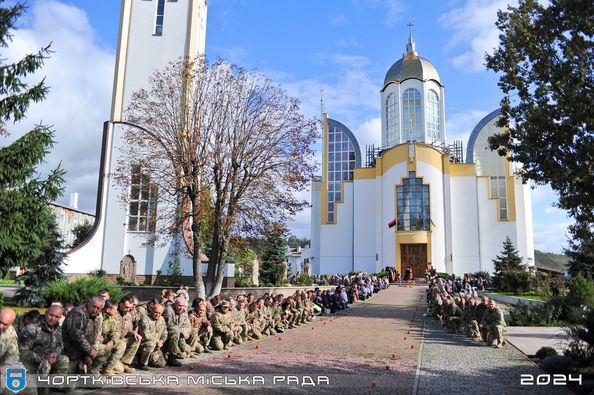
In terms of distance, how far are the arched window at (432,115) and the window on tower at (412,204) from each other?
708cm

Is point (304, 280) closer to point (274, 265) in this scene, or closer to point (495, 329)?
point (274, 265)

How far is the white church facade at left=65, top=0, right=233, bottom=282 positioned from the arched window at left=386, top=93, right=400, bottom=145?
26224 mm

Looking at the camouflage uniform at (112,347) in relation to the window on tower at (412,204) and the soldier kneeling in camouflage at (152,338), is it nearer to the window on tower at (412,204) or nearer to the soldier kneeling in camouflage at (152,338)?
the soldier kneeling in camouflage at (152,338)

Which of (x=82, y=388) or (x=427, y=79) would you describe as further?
(x=427, y=79)

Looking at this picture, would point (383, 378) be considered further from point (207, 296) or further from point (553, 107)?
point (207, 296)

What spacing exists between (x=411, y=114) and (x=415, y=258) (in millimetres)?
16547

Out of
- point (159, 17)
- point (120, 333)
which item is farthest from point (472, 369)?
point (159, 17)

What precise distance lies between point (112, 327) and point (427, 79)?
163ft

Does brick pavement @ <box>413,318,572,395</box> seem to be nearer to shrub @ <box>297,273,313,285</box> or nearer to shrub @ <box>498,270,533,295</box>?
shrub @ <box>498,270,533,295</box>

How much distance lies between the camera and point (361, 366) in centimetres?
870

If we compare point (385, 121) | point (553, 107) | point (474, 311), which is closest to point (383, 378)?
point (474, 311)

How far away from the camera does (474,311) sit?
13.0 meters

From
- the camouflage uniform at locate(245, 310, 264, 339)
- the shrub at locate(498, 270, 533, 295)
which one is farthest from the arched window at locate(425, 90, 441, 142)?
the camouflage uniform at locate(245, 310, 264, 339)

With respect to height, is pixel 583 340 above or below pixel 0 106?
below
